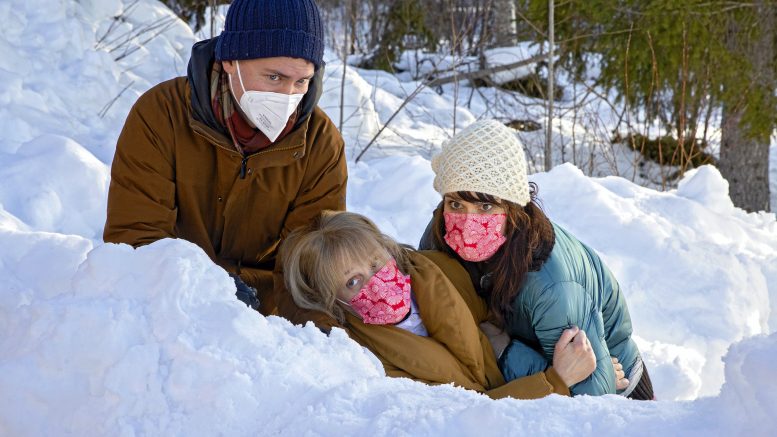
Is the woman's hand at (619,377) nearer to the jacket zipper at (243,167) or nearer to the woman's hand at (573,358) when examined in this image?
the woman's hand at (573,358)

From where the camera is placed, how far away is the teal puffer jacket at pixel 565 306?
119 inches

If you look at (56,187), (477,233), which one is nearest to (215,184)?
(477,233)

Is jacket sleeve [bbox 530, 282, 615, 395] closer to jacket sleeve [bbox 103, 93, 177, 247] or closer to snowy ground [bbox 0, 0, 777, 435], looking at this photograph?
snowy ground [bbox 0, 0, 777, 435]

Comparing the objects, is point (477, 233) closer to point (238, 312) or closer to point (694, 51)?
point (238, 312)

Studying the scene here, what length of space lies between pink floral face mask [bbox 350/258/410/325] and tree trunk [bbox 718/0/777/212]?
4988 millimetres

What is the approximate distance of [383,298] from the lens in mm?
2969

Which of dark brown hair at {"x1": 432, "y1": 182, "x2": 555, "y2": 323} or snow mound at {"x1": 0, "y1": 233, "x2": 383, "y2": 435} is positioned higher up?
snow mound at {"x1": 0, "y1": 233, "x2": 383, "y2": 435}

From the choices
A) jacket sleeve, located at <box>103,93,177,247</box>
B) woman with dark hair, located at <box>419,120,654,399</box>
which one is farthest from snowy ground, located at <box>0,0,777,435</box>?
woman with dark hair, located at <box>419,120,654,399</box>

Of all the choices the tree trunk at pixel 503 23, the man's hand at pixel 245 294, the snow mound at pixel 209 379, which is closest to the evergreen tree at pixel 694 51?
the tree trunk at pixel 503 23

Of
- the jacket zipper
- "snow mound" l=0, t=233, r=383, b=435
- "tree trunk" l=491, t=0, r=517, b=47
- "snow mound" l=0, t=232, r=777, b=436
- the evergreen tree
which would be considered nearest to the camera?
"snow mound" l=0, t=232, r=777, b=436

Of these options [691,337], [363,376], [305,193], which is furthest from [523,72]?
[363,376]

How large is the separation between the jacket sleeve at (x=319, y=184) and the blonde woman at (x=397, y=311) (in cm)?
32

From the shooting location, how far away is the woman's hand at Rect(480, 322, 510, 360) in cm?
322

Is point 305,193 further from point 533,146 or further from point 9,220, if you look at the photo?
point 533,146
